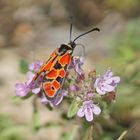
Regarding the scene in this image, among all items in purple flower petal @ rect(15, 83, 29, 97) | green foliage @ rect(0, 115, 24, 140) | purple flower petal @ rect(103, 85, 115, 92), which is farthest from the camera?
green foliage @ rect(0, 115, 24, 140)

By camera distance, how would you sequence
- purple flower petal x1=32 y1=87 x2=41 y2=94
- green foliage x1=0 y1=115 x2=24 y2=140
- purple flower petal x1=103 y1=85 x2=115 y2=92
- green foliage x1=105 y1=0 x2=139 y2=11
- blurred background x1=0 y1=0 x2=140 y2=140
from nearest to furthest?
purple flower petal x1=103 y1=85 x2=115 y2=92, purple flower petal x1=32 y1=87 x2=41 y2=94, green foliage x1=0 y1=115 x2=24 y2=140, blurred background x1=0 y1=0 x2=140 y2=140, green foliage x1=105 y1=0 x2=139 y2=11

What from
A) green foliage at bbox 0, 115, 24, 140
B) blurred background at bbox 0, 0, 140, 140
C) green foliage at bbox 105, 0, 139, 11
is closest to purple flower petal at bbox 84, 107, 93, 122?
blurred background at bbox 0, 0, 140, 140

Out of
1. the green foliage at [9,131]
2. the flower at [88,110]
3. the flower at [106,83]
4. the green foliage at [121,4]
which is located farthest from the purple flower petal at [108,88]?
the green foliage at [121,4]

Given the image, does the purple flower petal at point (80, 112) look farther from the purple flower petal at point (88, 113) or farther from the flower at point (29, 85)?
the flower at point (29, 85)

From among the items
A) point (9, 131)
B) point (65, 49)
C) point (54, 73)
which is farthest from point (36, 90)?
point (9, 131)

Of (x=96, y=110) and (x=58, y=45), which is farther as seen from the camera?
(x=58, y=45)

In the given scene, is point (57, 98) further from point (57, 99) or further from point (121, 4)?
point (121, 4)

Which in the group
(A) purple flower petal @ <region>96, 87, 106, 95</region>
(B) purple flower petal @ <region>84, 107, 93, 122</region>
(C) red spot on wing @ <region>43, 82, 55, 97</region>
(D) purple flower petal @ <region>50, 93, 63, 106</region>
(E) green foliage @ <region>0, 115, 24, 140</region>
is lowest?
(B) purple flower petal @ <region>84, 107, 93, 122</region>

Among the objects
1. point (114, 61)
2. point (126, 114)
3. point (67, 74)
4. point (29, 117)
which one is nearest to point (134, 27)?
point (114, 61)

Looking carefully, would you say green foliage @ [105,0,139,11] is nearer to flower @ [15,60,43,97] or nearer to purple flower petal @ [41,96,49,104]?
flower @ [15,60,43,97]
